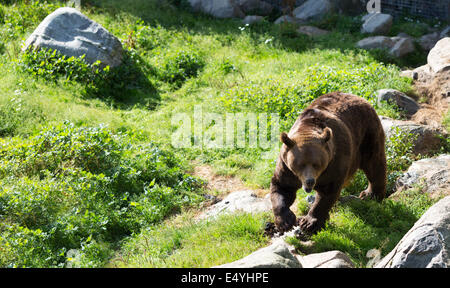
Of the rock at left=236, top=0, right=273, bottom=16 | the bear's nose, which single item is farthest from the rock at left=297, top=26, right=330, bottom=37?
the bear's nose

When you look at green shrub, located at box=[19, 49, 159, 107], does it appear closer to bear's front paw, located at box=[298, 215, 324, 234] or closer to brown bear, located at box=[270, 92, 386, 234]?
brown bear, located at box=[270, 92, 386, 234]

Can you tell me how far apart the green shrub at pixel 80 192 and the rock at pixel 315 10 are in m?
7.54

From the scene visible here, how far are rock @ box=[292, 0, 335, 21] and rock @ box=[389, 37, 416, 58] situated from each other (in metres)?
2.80

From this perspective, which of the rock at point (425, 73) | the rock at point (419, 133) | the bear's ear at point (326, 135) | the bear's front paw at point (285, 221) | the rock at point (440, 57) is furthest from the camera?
the rock at point (425, 73)

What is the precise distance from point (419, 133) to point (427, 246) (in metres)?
4.34

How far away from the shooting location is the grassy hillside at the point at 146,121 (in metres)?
6.27

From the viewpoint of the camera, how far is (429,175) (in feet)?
23.3

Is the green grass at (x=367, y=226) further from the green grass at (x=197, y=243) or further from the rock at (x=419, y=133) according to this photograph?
the rock at (x=419, y=133)

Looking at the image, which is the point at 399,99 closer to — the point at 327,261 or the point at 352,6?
the point at 327,261

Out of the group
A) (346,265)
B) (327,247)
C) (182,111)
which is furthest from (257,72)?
(346,265)

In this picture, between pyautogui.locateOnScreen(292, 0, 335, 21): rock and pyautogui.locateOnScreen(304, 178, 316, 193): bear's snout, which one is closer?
pyautogui.locateOnScreen(304, 178, 316, 193): bear's snout

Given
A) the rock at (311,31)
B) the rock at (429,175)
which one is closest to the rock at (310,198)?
the rock at (429,175)

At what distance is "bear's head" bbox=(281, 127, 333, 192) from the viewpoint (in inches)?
217
